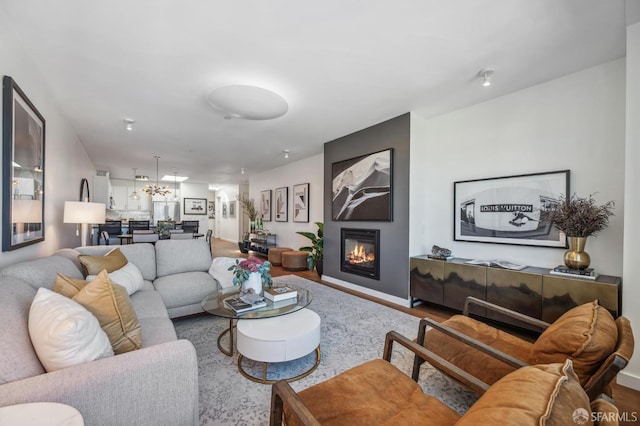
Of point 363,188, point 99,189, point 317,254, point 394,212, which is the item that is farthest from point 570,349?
point 99,189

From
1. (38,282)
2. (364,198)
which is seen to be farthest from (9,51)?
(364,198)

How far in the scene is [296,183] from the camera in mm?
6812

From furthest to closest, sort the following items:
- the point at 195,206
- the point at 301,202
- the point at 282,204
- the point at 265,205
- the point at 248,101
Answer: the point at 195,206 < the point at 265,205 < the point at 282,204 < the point at 301,202 < the point at 248,101

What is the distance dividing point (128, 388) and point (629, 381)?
3245mm

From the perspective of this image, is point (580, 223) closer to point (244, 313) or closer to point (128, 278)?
point (244, 313)

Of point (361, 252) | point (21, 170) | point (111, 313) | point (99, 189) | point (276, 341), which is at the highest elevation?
point (99, 189)

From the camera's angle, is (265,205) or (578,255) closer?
(578,255)

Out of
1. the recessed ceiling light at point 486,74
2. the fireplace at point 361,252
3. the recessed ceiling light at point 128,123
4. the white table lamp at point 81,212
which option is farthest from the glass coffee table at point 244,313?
the recessed ceiling light at point 128,123

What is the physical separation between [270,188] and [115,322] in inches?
264

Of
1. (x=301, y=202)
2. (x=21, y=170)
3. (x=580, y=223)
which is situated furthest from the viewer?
(x=301, y=202)

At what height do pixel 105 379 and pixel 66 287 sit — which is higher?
pixel 66 287

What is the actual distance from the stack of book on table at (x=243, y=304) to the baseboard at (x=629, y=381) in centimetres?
281

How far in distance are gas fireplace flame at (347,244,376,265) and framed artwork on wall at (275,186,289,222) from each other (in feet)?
9.95

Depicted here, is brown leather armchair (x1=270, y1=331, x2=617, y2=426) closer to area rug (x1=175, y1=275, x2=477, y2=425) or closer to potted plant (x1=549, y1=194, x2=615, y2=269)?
area rug (x1=175, y1=275, x2=477, y2=425)
